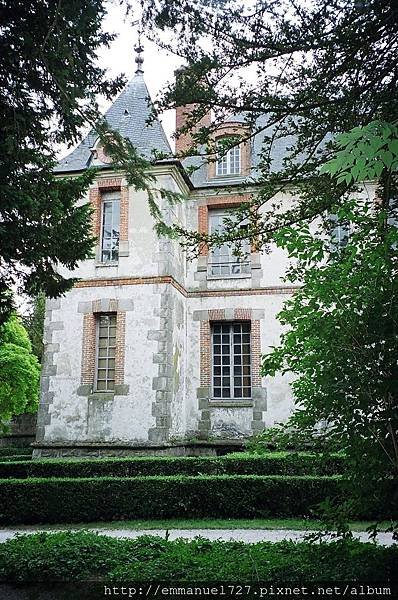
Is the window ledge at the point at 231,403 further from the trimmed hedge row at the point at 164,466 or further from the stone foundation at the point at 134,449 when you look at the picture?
the trimmed hedge row at the point at 164,466

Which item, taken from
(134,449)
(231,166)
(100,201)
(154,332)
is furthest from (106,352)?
(231,166)

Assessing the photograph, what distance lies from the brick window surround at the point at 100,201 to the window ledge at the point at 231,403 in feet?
14.2

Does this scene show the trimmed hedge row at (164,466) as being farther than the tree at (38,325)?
No

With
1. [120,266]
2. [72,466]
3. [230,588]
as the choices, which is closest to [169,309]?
[120,266]

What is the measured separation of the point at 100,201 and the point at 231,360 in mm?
5152

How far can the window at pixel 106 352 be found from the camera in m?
12.8

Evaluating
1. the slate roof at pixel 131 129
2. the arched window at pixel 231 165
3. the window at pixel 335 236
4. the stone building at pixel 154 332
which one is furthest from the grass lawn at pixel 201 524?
the arched window at pixel 231 165

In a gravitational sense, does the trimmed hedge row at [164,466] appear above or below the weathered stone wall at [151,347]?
below

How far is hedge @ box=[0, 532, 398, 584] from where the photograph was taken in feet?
11.3

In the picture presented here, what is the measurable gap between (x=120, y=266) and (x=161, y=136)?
3329mm

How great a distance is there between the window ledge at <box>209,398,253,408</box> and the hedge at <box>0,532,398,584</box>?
864 cm

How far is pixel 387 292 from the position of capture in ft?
10.8

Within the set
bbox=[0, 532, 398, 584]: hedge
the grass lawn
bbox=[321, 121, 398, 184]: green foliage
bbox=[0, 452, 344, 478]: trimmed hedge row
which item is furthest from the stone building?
bbox=[321, 121, 398, 184]: green foliage

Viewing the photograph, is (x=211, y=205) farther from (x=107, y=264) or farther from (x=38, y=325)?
(x=38, y=325)
